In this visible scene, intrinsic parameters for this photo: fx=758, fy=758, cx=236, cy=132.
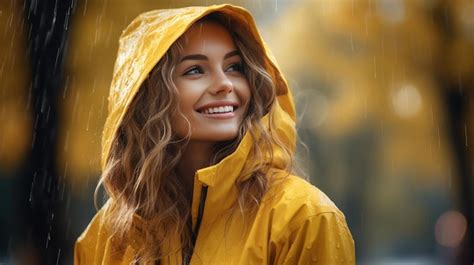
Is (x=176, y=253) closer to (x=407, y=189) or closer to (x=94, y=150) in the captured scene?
(x=94, y=150)

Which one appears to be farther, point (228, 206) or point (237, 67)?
point (237, 67)

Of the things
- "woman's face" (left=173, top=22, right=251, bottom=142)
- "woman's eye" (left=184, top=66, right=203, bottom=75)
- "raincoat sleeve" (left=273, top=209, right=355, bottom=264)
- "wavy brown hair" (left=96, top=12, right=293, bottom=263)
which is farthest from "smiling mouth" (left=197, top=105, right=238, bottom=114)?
"raincoat sleeve" (left=273, top=209, right=355, bottom=264)

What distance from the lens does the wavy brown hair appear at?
11.5 feet

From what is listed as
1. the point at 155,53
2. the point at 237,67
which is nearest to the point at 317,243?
the point at 237,67

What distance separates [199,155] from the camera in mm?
3695

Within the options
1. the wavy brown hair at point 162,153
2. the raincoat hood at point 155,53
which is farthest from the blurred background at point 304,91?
the wavy brown hair at point 162,153

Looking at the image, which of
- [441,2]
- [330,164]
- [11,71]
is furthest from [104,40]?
[330,164]

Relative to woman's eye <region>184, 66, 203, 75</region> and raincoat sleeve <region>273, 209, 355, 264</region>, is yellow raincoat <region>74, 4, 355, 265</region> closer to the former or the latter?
raincoat sleeve <region>273, 209, 355, 264</region>

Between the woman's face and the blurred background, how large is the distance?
2.31 ft

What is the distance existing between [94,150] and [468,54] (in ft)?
15.6

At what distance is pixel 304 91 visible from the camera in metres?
12.1

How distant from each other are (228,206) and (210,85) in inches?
22.5

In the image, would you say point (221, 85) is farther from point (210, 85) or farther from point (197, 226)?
point (197, 226)

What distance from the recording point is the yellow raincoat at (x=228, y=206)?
3.11 meters
